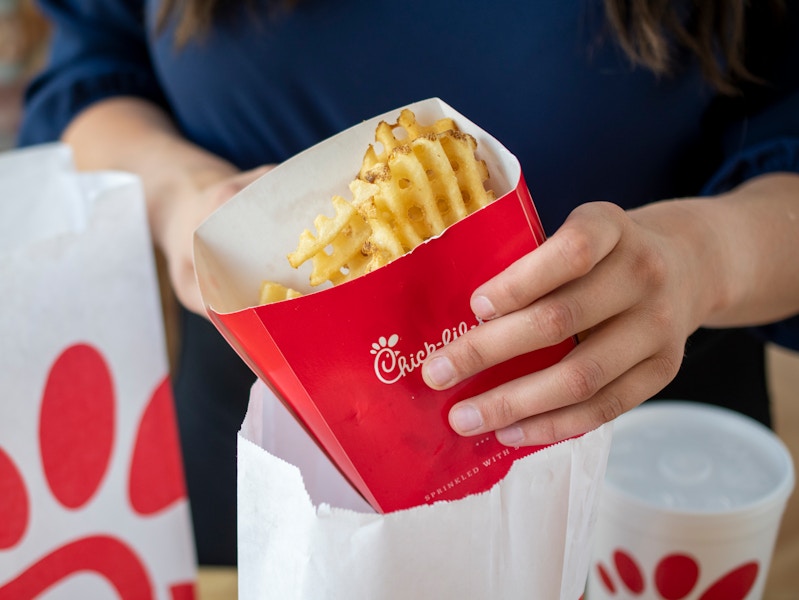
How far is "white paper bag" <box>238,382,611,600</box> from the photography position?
0.49 meters

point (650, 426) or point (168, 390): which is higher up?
point (168, 390)

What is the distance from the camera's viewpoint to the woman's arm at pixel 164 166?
792 millimetres

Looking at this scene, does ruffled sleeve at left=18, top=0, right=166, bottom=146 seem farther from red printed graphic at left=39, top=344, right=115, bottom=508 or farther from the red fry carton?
the red fry carton

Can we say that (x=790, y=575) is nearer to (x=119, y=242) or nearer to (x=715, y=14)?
(x=715, y=14)

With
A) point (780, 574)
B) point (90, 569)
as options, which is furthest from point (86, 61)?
point (780, 574)

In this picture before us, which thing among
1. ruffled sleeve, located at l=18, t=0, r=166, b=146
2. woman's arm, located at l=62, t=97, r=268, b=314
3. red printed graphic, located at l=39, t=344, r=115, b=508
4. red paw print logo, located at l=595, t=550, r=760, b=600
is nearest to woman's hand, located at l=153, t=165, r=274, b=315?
woman's arm, located at l=62, t=97, r=268, b=314

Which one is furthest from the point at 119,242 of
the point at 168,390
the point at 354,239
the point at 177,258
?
the point at 354,239

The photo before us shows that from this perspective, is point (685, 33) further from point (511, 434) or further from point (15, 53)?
point (15, 53)

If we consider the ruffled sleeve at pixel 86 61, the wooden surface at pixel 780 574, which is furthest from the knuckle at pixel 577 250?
the ruffled sleeve at pixel 86 61

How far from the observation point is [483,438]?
53cm

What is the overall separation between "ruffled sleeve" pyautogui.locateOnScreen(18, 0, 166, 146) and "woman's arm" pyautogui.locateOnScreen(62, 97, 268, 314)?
0.8 inches

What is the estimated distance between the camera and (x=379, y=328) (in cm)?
48

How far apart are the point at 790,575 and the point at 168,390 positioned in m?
0.75

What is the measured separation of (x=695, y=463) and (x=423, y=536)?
14.9 inches
